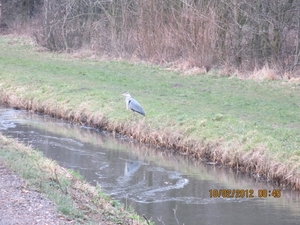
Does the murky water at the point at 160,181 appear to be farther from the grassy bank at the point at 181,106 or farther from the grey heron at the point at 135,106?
the grey heron at the point at 135,106

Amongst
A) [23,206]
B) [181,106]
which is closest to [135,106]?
[181,106]

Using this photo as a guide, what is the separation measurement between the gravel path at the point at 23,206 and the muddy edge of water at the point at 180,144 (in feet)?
17.2

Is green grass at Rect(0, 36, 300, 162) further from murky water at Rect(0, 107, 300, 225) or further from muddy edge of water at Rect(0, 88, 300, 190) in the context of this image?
murky water at Rect(0, 107, 300, 225)

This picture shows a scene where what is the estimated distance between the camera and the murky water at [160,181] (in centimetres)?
892

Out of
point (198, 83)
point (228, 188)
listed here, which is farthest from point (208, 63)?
point (228, 188)

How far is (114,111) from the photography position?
15.2 meters

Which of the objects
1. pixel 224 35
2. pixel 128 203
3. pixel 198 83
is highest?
pixel 224 35

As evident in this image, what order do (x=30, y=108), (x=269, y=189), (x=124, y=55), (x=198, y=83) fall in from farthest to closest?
(x=124, y=55) → (x=198, y=83) → (x=30, y=108) → (x=269, y=189)

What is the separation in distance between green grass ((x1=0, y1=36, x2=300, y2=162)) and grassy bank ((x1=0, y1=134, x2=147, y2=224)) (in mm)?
4224

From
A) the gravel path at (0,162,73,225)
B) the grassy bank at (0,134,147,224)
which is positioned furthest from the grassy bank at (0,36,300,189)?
the gravel path at (0,162,73,225)

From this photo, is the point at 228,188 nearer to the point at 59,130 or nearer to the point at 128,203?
the point at 128,203

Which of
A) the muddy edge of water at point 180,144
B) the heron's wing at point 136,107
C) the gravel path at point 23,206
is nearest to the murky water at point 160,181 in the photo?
the muddy edge of water at point 180,144

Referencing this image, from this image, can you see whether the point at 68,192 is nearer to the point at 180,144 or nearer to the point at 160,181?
the point at 160,181

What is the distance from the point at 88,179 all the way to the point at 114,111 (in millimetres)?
4753
